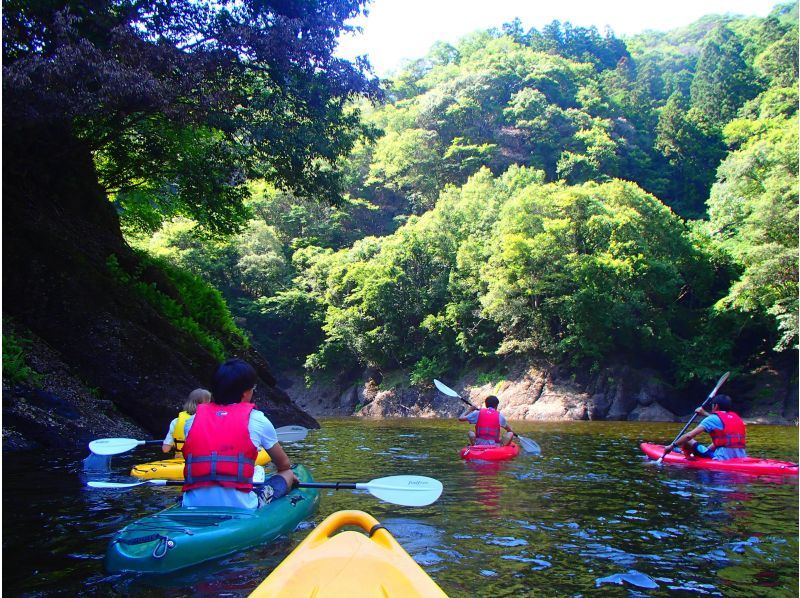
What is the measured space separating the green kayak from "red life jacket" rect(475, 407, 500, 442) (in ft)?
20.2

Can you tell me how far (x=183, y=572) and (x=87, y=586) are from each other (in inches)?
20.7

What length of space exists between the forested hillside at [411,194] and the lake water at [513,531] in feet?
16.1

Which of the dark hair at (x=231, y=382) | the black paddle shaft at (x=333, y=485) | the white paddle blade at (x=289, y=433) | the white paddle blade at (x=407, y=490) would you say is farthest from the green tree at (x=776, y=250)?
the dark hair at (x=231, y=382)

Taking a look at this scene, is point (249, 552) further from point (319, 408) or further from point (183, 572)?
point (319, 408)

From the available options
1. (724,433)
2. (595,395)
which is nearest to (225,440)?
(724,433)

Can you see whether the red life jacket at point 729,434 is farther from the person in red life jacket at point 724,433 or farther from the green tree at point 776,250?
the green tree at point 776,250

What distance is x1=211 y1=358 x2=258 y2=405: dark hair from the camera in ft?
14.1

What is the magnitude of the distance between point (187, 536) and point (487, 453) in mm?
6754

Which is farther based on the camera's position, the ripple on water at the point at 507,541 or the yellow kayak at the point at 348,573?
the ripple on water at the point at 507,541

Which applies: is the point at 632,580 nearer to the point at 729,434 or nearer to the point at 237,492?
the point at 237,492

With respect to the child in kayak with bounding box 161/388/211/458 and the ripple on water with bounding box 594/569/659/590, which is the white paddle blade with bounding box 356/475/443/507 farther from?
the child in kayak with bounding box 161/388/211/458

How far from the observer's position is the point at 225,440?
14.1ft

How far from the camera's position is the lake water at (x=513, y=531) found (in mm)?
4000

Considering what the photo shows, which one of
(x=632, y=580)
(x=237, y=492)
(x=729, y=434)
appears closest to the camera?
(x=632, y=580)
